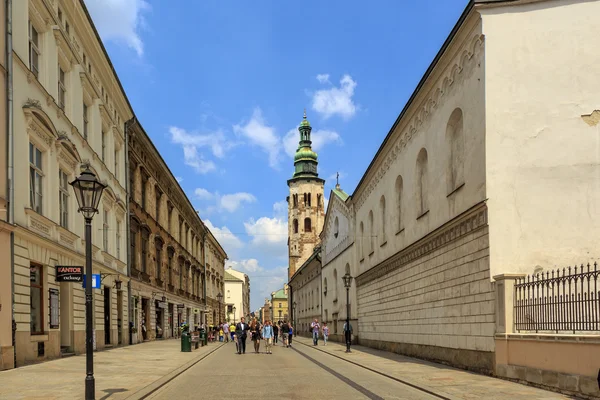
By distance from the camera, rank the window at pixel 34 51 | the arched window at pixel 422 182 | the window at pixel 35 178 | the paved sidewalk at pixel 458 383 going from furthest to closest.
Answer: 1. the arched window at pixel 422 182
2. the window at pixel 34 51
3. the window at pixel 35 178
4. the paved sidewalk at pixel 458 383

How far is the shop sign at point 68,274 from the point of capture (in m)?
19.9

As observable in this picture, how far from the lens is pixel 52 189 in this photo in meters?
22.0

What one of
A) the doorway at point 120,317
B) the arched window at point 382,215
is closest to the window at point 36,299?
the doorway at point 120,317

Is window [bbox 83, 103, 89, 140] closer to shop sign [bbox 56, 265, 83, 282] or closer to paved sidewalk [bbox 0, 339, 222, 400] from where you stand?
shop sign [bbox 56, 265, 83, 282]

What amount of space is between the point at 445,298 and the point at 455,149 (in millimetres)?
4673

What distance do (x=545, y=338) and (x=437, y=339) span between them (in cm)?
827

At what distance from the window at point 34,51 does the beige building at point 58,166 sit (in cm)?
4

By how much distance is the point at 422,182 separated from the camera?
2497 centimetres

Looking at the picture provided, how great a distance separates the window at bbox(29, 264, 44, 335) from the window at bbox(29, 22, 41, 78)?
611 cm

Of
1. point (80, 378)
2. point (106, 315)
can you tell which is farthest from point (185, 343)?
point (80, 378)

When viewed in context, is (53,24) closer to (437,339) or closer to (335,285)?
(437,339)

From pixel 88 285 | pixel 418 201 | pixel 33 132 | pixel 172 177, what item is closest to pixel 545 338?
pixel 88 285

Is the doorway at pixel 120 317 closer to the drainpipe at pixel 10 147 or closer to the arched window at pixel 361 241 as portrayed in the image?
the arched window at pixel 361 241

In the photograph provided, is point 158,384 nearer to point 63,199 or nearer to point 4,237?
point 4,237
